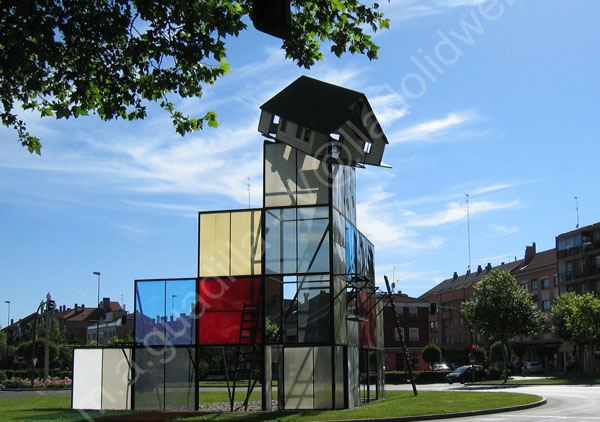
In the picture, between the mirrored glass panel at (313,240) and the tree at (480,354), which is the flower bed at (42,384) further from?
the tree at (480,354)

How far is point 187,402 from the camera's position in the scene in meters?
27.4

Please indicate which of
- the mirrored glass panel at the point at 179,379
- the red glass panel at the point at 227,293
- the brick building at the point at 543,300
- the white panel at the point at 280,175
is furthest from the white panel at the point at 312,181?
the brick building at the point at 543,300

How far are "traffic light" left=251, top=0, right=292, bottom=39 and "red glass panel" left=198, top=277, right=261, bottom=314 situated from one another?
23207 mm

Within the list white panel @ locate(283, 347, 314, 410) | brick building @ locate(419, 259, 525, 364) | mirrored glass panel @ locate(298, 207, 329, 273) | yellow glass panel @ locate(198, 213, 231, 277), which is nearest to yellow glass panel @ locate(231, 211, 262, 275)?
yellow glass panel @ locate(198, 213, 231, 277)

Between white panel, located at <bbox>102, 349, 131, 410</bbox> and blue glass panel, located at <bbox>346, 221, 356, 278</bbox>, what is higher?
blue glass panel, located at <bbox>346, 221, 356, 278</bbox>

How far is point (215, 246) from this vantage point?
93.5 ft

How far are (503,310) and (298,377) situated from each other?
3463 cm

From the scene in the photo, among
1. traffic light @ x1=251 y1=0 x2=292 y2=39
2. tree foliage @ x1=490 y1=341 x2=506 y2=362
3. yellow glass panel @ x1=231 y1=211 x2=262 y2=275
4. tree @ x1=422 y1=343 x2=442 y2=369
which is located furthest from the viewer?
tree foliage @ x1=490 y1=341 x2=506 y2=362

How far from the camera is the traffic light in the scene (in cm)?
464

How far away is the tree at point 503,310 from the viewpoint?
56.2 metres

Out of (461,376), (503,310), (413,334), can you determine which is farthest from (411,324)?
(461,376)

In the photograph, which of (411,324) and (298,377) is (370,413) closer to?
(298,377)

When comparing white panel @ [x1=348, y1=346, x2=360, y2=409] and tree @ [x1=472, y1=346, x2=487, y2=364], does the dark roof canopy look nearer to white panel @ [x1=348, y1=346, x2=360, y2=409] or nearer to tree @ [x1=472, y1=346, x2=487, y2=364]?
white panel @ [x1=348, y1=346, x2=360, y2=409]

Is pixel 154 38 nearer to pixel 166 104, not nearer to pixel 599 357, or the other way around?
pixel 166 104
